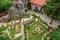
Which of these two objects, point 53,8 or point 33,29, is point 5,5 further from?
point 53,8

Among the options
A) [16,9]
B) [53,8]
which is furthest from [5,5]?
[53,8]

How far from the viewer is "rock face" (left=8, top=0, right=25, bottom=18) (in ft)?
123

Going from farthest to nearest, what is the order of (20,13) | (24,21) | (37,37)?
(20,13)
(24,21)
(37,37)

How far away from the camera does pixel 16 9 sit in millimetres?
38156

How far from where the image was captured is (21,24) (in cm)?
3506

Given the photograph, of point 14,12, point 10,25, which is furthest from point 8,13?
point 10,25

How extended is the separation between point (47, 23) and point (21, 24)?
531 cm

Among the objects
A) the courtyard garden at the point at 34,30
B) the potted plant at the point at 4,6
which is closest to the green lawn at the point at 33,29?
the courtyard garden at the point at 34,30

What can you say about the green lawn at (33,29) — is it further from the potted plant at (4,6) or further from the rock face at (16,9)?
the potted plant at (4,6)

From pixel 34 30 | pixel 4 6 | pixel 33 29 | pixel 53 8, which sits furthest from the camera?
pixel 4 6

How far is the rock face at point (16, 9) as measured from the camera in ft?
123

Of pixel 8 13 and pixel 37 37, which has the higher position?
pixel 8 13

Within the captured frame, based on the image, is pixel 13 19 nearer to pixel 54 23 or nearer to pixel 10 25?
pixel 10 25

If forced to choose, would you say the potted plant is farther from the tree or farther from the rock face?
the tree
